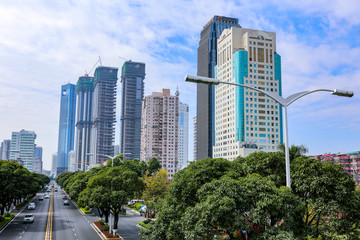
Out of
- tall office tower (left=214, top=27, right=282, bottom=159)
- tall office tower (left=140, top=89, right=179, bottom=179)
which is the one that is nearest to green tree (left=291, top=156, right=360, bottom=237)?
tall office tower (left=214, top=27, right=282, bottom=159)

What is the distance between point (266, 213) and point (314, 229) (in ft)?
12.3

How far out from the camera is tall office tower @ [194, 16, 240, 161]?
170875 millimetres

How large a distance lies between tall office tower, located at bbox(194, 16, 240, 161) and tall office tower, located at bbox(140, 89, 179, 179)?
842 inches

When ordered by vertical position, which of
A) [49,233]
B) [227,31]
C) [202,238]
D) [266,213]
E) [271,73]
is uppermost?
[227,31]

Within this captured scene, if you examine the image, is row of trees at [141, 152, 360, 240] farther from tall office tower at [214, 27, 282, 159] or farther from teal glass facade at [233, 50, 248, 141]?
teal glass facade at [233, 50, 248, 141]

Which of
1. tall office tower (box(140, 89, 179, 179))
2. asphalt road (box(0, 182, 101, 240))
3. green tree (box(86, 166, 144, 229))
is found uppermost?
tall office tower (box(140, 89, 179, 179))

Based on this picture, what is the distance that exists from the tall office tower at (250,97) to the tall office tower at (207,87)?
39756 millimetres

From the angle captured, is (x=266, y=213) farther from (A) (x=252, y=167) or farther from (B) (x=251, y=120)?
(B) (x=251, y=120)

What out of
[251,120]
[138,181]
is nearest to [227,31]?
[251,120]

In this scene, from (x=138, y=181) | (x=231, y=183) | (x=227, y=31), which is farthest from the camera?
(x=227, y=31)

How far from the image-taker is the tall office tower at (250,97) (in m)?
119

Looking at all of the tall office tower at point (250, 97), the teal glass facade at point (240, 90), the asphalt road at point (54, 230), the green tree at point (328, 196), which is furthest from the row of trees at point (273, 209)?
the teal glass facade at point (240, 90)

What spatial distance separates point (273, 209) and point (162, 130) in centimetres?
18052

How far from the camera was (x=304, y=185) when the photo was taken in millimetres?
18250
